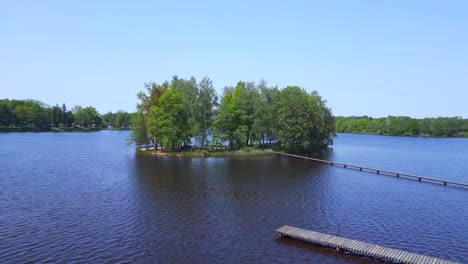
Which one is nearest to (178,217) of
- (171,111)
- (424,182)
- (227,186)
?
(227,186)

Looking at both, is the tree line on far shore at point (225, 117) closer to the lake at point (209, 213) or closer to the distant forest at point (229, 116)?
the distant forest at point (229, 116)

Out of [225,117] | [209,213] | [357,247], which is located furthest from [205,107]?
[357,247]

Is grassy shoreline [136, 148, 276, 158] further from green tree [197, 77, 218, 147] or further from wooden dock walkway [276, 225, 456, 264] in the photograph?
wooden dock walkway [276, 225, 456, 264]

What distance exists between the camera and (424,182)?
5291 cm

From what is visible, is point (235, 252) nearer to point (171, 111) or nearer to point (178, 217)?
point (178, 217)

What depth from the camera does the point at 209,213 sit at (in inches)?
1296

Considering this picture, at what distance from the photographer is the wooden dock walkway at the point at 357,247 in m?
22.1

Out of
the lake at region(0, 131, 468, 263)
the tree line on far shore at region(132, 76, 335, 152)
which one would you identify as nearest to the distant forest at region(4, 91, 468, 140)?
the tree line on far shore at region(132, 76, 335, 152)

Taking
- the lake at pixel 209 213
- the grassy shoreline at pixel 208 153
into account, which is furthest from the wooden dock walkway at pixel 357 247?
the grassy shoreline at pixel 208 153

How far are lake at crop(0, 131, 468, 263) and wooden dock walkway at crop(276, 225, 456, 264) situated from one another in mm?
701

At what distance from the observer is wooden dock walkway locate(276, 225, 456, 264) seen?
22.1 meters

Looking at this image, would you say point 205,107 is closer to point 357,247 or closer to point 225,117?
point 225,117

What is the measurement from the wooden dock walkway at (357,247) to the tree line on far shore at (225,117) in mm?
55617

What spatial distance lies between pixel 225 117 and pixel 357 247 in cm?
6163
